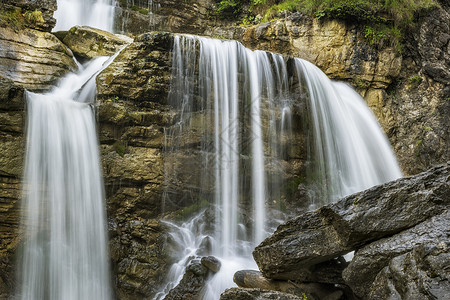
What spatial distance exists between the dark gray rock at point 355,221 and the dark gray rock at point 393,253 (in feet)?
0.45

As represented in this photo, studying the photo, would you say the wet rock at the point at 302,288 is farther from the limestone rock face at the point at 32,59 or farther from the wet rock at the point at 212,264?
the limestone rock face at the point at 32,59

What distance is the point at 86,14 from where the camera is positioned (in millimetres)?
12547

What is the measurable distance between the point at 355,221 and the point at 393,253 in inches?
19.5

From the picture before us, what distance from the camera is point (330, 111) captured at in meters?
9.80

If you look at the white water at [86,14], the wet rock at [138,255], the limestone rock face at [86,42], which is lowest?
the wet rock at [138,255]

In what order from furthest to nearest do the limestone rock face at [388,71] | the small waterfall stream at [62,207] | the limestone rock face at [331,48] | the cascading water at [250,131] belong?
the limestone rock face at [331,48] → the limestone rock face at [388,71] → the cascading water at [250,131] → the small waterfall stream at [62,207]

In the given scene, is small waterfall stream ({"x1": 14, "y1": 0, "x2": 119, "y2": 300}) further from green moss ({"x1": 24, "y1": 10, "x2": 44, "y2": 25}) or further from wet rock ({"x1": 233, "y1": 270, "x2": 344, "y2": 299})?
wet rock ({"x1": 233, "y1": 270, "x2": 344, "y2": 299})

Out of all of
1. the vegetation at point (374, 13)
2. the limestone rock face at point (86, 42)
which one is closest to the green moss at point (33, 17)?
the limestone rock face at point (86, 42)

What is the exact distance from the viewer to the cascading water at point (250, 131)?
7.96 m

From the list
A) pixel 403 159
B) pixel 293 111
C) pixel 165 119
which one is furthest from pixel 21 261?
pixel 403 159

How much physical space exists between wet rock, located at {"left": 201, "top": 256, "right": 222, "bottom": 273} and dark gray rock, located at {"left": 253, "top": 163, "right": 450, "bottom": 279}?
1843 mm

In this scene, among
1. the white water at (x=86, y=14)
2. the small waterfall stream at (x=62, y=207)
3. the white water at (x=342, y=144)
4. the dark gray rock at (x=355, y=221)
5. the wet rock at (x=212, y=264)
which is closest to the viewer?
the dark gray rock at (x=355, y=221)

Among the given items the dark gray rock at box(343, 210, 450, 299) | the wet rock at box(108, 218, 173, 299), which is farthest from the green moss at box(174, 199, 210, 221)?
the dark gray rock at box(343, 210, 450, 299)

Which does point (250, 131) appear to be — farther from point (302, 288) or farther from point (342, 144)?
point (302, 288)
